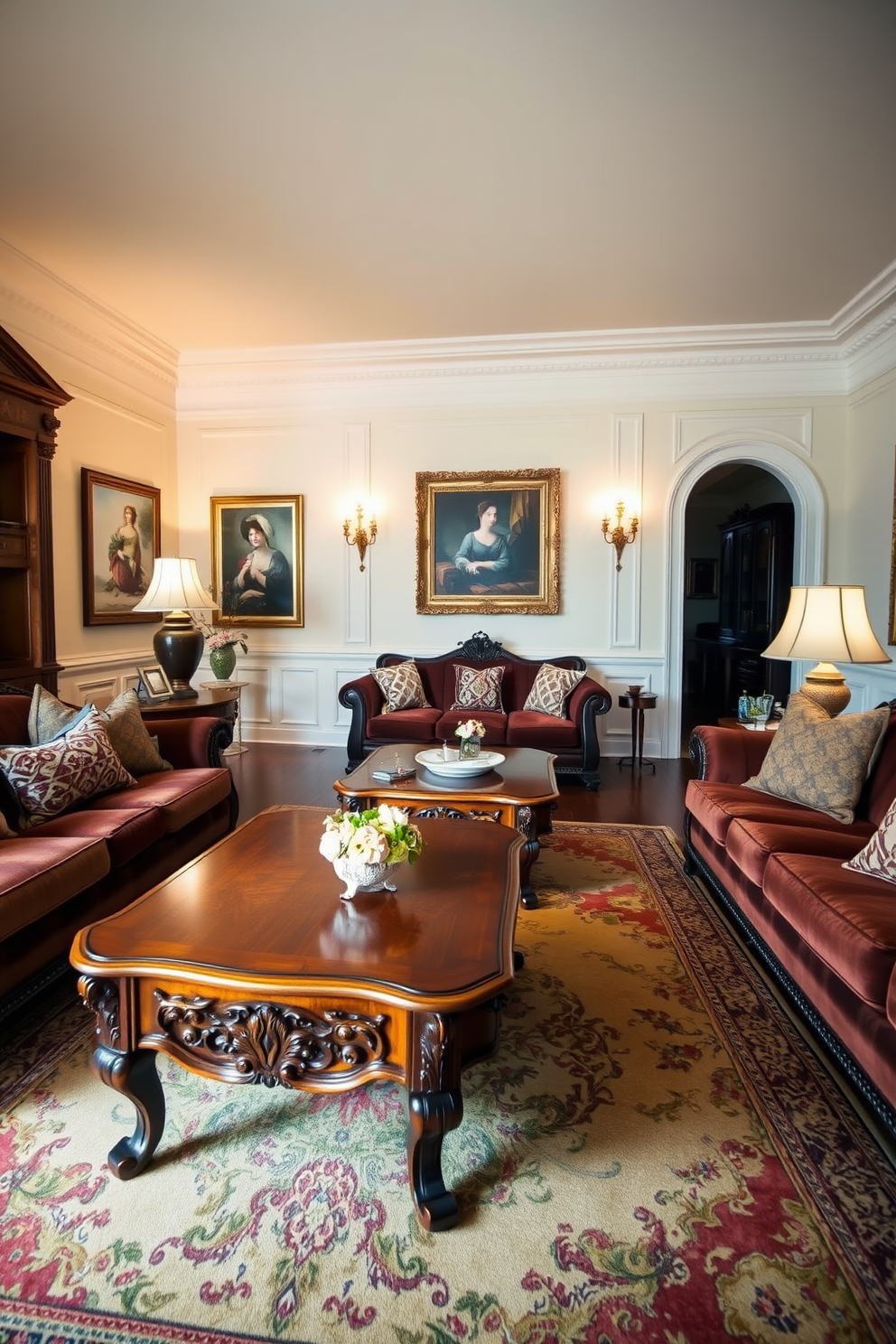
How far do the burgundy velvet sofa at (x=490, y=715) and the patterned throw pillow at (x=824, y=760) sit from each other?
6.40 feet

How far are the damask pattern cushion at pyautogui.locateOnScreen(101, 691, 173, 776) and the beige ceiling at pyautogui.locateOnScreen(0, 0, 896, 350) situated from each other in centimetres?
272

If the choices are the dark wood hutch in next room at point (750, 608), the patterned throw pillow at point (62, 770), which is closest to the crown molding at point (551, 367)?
the dark wood hutch in next room at point (750, 608)

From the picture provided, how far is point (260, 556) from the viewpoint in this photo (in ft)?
21.5

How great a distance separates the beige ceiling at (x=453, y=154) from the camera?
107 inches

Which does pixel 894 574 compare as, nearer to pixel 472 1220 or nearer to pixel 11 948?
pixel 472 1220

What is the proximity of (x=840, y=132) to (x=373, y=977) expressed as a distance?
4202 mm

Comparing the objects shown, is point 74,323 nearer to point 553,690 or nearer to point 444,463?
point 444,463

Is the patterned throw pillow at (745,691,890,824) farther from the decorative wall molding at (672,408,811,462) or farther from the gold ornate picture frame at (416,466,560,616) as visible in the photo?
the decorative wall molding at (672,408,811,462)

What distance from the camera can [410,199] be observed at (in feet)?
12.7

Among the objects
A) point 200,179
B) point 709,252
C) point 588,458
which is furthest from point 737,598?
Result: point 200,179

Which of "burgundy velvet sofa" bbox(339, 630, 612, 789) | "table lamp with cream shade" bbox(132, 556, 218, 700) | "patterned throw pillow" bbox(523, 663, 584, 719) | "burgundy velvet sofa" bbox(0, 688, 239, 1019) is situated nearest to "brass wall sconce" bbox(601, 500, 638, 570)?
"burgundy velvet sofa" bbox(339, 630, 612, 789)

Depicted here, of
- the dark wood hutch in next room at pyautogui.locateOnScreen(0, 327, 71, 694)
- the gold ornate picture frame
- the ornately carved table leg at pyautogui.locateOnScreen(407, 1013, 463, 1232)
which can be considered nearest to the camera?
the ornately carved table leg at pyautogui.locateOnScreen(407, 1013, 463, 1232)

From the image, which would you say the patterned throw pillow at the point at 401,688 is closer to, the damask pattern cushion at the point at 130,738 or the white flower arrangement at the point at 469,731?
the white flower arrangement at the point at 469,731

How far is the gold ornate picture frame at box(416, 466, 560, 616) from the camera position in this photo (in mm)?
6090
